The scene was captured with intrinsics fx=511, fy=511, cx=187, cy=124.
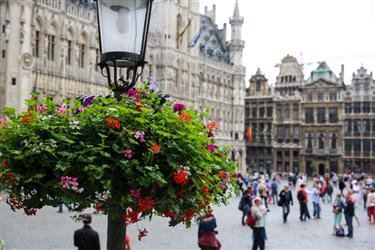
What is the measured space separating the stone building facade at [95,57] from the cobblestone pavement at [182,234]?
40.7 feet

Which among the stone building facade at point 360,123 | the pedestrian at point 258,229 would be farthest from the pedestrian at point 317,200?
the stone building facade at point 360,123

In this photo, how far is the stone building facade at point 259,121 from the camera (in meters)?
56.4

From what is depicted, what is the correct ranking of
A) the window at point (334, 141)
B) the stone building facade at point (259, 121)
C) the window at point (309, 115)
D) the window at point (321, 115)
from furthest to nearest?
1. the stone building facade at point (259, 121)
2. the window at point (309, 115)
3. the window at point (321, 115)
4. the window at point (334, 141)

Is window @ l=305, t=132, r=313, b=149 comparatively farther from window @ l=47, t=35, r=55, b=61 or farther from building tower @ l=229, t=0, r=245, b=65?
window @ l=47, t=35, r=55, b=61

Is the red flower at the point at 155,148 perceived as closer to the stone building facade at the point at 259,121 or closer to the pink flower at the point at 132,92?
the pink flower at the point at 132,92

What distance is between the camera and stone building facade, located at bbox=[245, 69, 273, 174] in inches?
2222

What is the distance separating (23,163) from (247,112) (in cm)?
5574

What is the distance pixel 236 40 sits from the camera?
5262 centimetres

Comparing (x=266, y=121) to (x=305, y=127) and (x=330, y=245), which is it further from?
(x=330, y=245)

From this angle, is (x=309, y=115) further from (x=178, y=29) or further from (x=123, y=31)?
(x=123, y=31)

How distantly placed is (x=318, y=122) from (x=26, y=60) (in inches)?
1366

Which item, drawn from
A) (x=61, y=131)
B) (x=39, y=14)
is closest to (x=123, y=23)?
(x=61, y=131)

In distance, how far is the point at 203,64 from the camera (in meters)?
47.4

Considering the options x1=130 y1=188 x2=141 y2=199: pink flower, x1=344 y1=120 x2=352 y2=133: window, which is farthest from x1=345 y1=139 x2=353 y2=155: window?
x1=130 y1=188 x2=141 y2=199: pink flower
